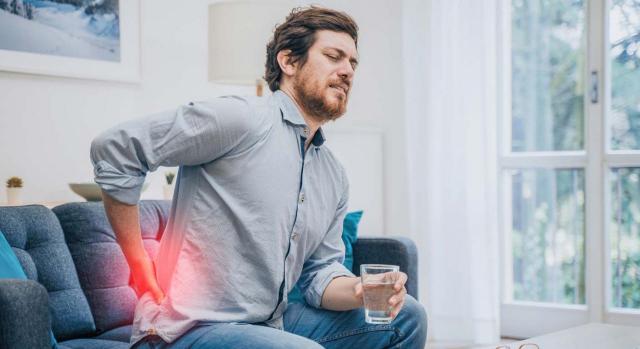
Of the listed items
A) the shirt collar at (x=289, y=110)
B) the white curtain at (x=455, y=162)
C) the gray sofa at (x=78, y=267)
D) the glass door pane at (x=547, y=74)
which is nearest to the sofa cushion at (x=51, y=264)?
the gray sofa at (x=78, y=267)

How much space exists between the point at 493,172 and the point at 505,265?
0.55 m

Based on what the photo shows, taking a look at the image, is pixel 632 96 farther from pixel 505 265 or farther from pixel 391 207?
pixel 391 207

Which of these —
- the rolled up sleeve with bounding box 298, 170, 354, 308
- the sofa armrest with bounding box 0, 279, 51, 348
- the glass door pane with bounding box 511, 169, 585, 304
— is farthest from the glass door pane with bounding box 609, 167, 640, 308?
the sofa armrest with bounding box 0, 279, 51, 348

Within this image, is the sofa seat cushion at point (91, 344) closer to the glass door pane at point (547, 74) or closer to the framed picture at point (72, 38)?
the framed picture at point (72, 38)

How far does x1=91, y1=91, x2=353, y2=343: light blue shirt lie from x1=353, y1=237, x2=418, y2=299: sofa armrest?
2.78ft

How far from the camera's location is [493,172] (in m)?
3.75

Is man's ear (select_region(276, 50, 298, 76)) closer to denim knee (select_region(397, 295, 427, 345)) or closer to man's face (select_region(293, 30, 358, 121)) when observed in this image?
man's face (select_region(293, 30, 358, 121))

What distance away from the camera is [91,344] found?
6.53 feet

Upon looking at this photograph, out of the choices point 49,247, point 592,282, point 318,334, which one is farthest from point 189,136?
point 592,282

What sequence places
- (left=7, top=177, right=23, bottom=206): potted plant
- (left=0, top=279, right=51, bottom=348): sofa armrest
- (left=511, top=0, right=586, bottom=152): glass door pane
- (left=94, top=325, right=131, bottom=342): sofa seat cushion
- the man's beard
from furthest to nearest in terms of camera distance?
(left=511, top=0, right=586, bottom=152): glass door pane → (left=7, top=177, right=23, bottom=206): potted plant → (left=94, top=325, right=131, bottom=342): sofa seat cushion → the man's beard → (left=0, top=279, right=51, bottom=348): sofa armrest

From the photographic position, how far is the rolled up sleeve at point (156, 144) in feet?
4.96

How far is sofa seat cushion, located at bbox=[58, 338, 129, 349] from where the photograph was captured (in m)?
1.95

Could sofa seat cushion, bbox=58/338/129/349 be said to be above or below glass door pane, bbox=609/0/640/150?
below

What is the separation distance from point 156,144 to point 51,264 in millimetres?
757
